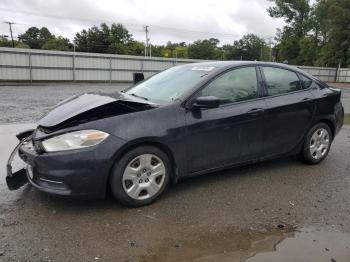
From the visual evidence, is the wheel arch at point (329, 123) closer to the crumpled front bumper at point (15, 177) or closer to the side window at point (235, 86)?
the side window at point (235, 86)

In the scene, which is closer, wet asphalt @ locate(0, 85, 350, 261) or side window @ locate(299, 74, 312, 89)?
wet asphalt @ locate(0, 85, 350, 261)

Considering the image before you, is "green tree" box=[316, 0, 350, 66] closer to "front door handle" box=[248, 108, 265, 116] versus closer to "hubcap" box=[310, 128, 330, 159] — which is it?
"hubcap" box=[310, 128, 330, 159]

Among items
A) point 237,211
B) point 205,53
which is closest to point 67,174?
point 237,211

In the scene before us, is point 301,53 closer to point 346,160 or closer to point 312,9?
point 312,9

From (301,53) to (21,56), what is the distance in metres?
47.5

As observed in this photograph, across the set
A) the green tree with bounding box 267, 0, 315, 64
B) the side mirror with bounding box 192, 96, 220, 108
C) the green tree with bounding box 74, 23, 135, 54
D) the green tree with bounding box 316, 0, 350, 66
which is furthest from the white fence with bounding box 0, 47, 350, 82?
the green tree with bounding box 74, 23, 135, 54

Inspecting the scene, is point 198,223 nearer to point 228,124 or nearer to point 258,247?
point 258,247

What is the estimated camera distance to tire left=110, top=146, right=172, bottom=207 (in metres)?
3.79

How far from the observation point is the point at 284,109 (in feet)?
16.4

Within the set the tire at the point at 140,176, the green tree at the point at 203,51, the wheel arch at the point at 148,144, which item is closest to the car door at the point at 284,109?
the wheel arch at the point at 148,144

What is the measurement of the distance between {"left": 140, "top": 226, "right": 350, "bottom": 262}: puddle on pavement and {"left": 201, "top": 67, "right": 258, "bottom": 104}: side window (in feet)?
5.61

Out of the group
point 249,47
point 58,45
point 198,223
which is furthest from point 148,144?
point 249,47

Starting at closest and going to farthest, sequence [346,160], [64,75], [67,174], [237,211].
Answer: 1. [67,174]
2. [237,211]
3. [346,160]
4. [64,75]

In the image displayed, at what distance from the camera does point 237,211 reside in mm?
3939
